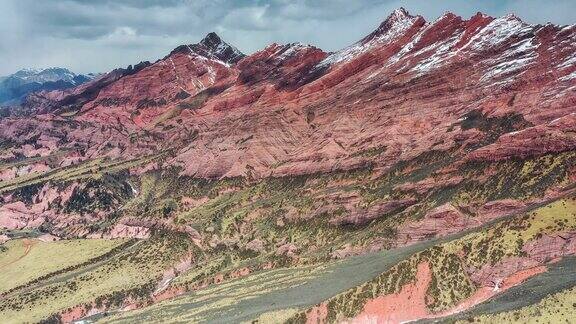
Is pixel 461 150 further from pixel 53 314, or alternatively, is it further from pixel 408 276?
pixel 53 314

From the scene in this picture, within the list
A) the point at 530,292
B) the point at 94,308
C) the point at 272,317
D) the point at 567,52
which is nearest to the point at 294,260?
the point at 272,317

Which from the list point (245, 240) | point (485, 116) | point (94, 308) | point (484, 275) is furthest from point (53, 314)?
point (485, 116)

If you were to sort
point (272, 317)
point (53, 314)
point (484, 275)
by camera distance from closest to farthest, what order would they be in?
point (484, 275) < point (272, 317) < point (53, 314)

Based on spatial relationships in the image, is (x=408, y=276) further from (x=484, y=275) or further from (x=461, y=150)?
(x=461, y=150)

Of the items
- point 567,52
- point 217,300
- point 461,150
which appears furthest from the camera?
point 567,52

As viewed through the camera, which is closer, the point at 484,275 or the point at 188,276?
the point at 484,275

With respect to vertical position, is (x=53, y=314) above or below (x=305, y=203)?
below

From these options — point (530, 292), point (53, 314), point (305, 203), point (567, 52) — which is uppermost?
point (567, 52)

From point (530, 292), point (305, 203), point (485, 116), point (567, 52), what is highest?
point (567, 52)

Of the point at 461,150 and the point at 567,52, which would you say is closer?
the point at 461,150
